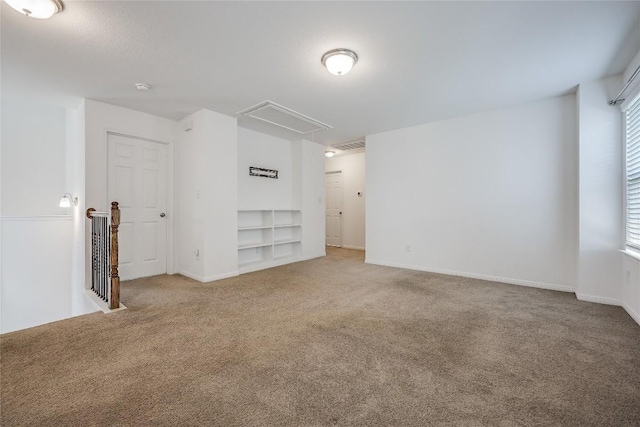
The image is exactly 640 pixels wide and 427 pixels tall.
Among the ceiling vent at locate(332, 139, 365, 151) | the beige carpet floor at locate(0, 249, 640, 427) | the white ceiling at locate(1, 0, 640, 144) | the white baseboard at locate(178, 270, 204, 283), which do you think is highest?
the ceiling vent at locate(332, 139, 365, 151)

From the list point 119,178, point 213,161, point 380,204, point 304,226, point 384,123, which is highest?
point 384,123

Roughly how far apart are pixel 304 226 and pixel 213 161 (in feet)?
7.48

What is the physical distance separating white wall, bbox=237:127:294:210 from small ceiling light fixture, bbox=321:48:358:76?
276 cm

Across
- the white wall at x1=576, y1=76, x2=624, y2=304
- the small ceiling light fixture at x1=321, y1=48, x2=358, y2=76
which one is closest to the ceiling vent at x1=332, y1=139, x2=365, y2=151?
the small ceiling light fixture at x1=321, y1=48, x2=358, y2=76

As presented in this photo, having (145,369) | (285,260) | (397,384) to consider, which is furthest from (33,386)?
(285,260)

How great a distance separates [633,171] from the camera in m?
2.74

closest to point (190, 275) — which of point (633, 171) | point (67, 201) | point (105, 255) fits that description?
point (105, 255)

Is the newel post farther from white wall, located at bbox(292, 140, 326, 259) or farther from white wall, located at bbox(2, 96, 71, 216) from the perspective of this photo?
white wall, located at bbox(292, 140, 326, 259)

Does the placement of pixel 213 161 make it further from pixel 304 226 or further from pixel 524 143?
pixel 524 143

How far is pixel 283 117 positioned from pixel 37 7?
272 centimetres

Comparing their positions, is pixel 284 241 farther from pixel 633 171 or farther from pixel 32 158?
pixel 633 171

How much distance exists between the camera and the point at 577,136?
10.7 feet

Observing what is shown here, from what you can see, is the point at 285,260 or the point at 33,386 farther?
the point at 285,260

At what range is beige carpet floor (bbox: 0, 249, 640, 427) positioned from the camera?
1376 millimetres
